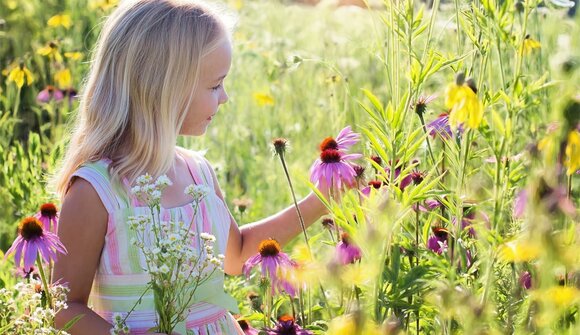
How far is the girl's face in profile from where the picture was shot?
1.88 metres

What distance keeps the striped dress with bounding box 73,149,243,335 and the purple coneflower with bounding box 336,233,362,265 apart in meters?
0.32

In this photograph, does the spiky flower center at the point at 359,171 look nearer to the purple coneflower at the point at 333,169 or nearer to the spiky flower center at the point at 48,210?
the purple coneflower at the point at 333,169

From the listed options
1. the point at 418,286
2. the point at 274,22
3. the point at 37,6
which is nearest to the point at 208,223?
the point at 418,286

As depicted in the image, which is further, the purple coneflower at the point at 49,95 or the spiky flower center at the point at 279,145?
the purple coneflower at the point at 49,95

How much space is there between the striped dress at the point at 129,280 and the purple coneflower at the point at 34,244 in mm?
125

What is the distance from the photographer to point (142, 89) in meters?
1.86

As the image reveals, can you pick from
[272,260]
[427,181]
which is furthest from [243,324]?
[427,181]

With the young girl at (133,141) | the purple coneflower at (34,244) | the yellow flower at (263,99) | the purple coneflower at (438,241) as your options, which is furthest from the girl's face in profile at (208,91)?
the yellow flower at (263,99)

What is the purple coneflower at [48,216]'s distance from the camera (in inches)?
73.9

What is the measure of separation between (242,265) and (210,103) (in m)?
0.40

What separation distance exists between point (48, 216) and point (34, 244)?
23 centimetres

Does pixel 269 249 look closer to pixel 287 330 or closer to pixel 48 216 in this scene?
pixel 287 330

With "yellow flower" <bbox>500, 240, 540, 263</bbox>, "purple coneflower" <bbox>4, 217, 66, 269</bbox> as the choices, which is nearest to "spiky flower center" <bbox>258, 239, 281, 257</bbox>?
"purple coneflower" <bbox>4, 217, 66, 269</bbox>

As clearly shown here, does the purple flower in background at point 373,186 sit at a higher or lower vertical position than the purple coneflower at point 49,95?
higher
